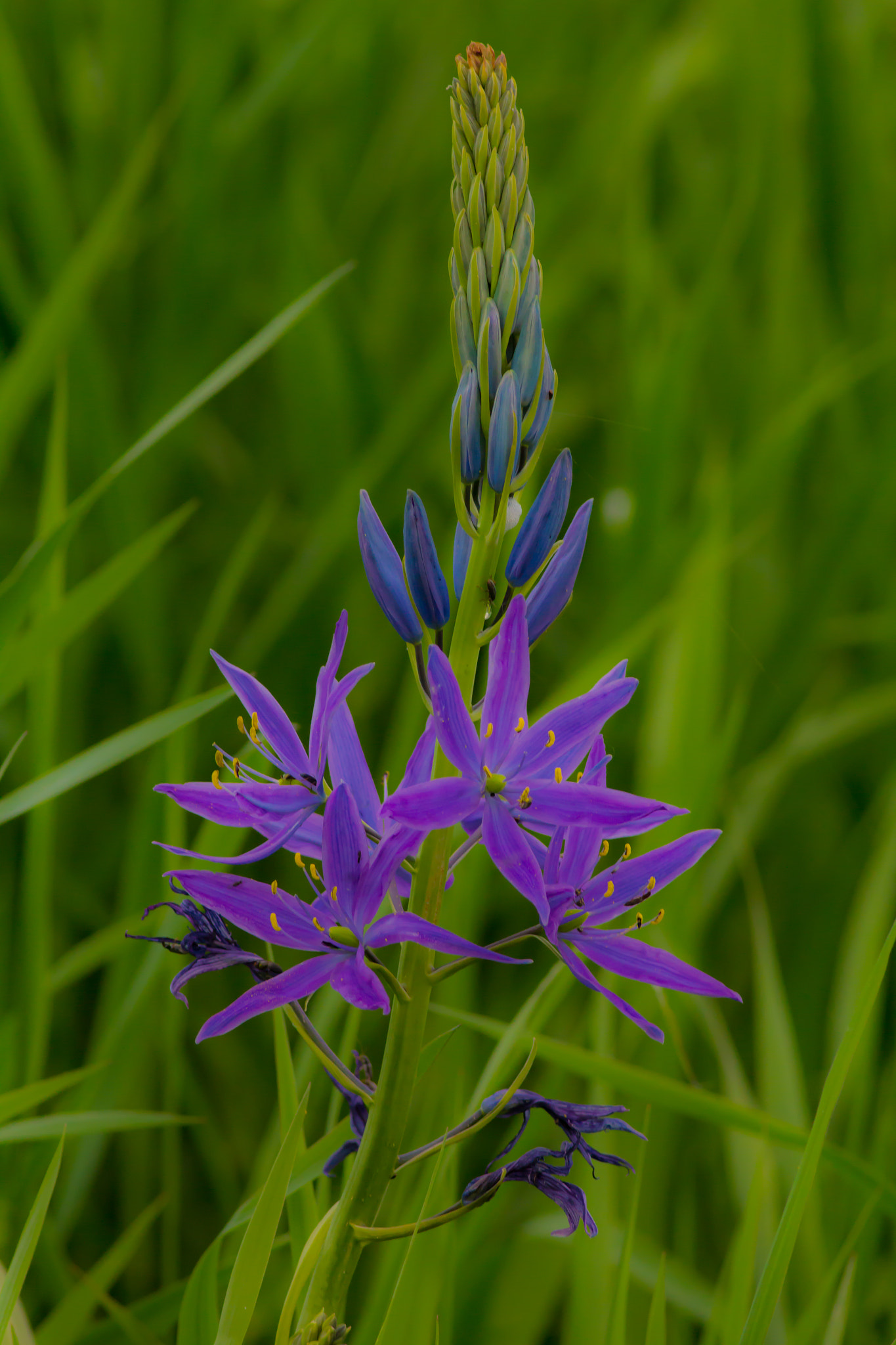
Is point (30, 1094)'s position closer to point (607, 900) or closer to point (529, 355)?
point (607, 900)

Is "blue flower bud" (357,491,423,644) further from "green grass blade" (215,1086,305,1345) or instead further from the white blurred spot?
the white blurred spot

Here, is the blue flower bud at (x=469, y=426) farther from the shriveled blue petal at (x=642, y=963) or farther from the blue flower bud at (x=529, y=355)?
the shriveled blue petal at (x=642, y=963)

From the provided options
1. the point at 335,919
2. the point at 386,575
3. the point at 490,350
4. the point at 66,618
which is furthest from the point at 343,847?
the point at 66,618

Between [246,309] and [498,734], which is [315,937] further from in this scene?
[246,309]

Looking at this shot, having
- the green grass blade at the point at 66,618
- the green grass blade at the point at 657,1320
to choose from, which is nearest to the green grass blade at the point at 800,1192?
the green grass blade at the point at 657,1320

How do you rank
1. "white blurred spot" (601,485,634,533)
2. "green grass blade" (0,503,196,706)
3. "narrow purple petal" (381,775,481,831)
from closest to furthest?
1. "narrow purple petal" (381,775,481,831)
2. "green grass blade" (0,503,196,706)
3. "white blurred spot" (601,485,634,533)

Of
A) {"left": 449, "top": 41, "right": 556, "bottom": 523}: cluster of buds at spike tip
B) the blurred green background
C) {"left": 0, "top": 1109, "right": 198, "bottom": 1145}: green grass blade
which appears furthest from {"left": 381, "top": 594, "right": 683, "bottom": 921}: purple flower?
{"left": 0, "top": 1109, "right": 198, "bottom": 1145}: green grass blade
